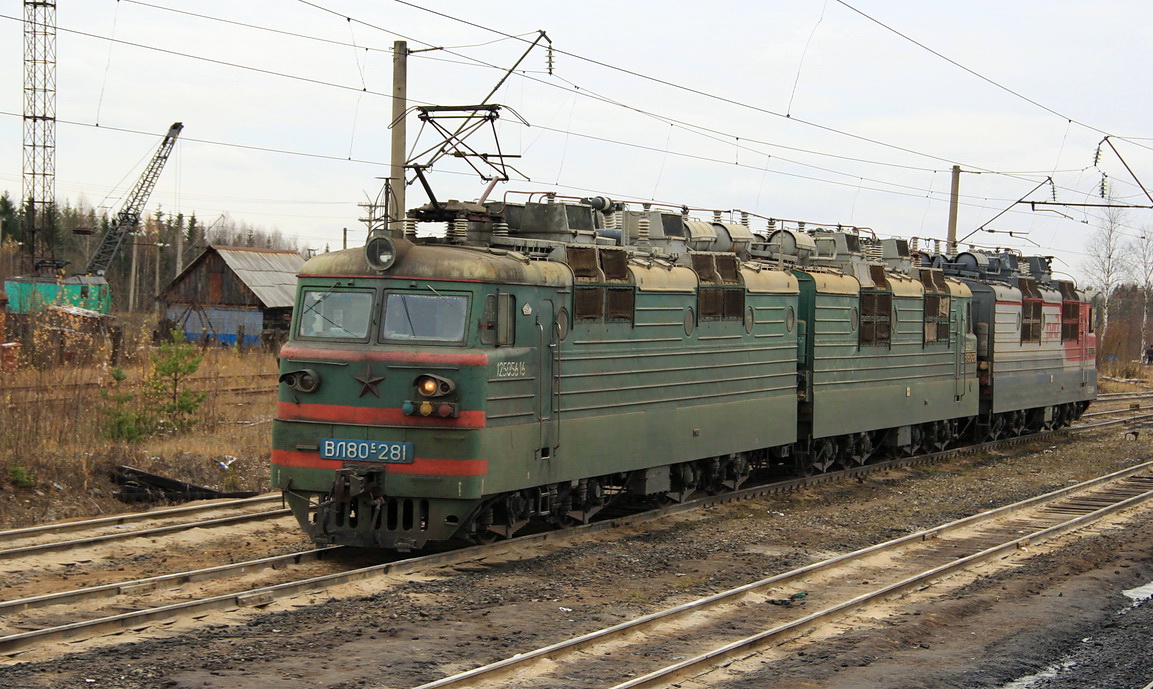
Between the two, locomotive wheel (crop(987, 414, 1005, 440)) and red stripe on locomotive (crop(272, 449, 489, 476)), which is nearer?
red stripe on locomotive (crop(272, 449, 489, 476))

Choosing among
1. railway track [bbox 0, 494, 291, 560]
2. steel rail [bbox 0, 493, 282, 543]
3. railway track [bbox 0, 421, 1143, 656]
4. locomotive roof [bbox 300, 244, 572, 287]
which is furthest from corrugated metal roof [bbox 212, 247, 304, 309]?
locomotive roof [bbox 300, 244, 572, 287]

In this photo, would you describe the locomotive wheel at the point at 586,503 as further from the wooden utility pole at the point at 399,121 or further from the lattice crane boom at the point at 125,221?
the lattice crane boom at the point at 125,221

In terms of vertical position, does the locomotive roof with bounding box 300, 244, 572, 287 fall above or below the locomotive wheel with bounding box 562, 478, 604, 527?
above

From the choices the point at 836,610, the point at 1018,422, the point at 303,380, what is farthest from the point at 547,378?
the point at 1018,422

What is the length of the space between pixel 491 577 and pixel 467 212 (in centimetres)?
414

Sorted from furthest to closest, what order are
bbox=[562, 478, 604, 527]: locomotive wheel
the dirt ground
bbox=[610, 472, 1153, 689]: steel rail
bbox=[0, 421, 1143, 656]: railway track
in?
bbox=[562, 478, 604, 527]: locomotive wheel < bbox=[0, 421, 1143, 656]: railway track < bbox=[610, 472, 1153, 689]: steel rail < the dirt ground

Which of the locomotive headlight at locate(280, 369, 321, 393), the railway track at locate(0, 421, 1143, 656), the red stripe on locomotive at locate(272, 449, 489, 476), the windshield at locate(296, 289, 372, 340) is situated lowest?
the railway track at locate(0, 421, 1143, 656)

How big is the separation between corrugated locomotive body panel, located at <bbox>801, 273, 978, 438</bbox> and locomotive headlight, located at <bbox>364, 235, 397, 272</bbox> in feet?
30.2

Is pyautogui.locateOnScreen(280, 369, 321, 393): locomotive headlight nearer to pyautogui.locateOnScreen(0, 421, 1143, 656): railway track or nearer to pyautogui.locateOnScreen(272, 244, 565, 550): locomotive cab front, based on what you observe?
pyautogui.locateOnScreen(272, 244, 565, 550): locomotive cab front

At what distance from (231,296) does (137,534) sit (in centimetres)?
3589

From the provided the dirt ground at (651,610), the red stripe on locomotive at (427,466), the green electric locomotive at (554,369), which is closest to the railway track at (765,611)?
the dirt ground at (651,610)

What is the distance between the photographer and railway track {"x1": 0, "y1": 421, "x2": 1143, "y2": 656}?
952 cm

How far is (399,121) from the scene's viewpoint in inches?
746

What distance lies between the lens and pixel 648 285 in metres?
15.5
